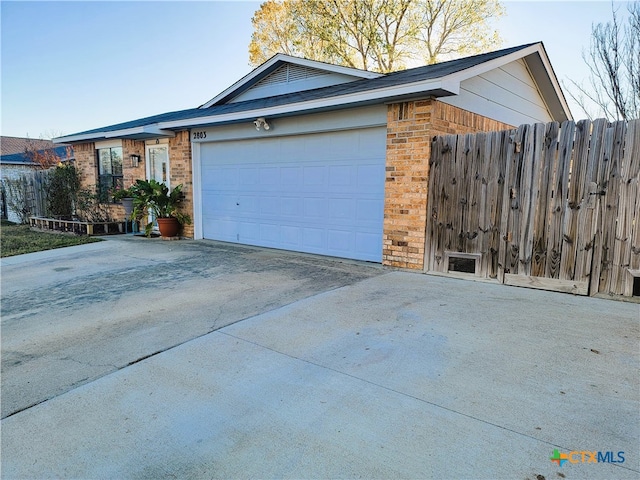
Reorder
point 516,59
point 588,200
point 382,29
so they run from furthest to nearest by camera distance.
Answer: point 382,29, point 516,59, point 588,200

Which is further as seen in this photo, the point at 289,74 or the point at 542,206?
the point at 289,74

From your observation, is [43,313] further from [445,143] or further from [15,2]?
[15,2]

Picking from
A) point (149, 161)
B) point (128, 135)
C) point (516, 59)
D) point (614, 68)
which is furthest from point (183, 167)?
point (614, 68)

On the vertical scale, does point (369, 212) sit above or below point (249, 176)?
below

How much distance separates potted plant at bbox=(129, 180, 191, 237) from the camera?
368 inches

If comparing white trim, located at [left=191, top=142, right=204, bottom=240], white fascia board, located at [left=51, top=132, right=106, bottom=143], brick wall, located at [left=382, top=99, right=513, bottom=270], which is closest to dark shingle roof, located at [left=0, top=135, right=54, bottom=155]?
white fascia board, located at [left=51, top=132, right=106, bottom=143]

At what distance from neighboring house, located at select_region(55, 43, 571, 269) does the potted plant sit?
36 cm

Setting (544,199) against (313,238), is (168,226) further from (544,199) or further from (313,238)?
(544,199)

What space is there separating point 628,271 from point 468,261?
1.79 m

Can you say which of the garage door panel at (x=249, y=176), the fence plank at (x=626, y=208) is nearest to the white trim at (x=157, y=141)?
the garage door panel at (x=249, y=176)

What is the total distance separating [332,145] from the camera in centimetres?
713

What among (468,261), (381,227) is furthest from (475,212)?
(381,227)

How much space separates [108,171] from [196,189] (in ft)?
14.2

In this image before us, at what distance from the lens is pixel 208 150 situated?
30.8 ft
